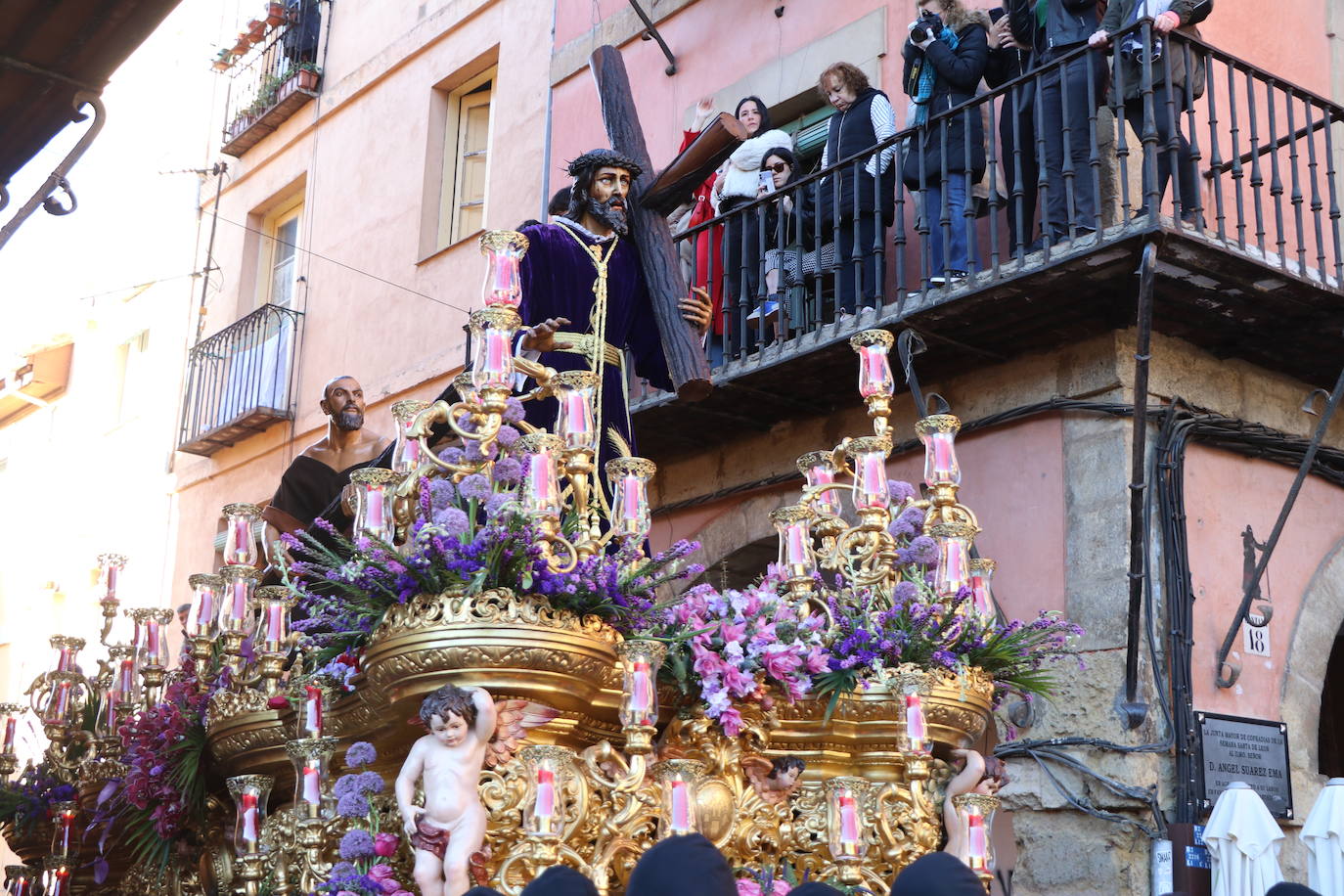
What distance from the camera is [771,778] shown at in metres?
5.34

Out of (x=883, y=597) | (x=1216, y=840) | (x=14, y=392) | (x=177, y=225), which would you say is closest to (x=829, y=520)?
(x=883, y=597)

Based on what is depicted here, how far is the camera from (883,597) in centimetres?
565

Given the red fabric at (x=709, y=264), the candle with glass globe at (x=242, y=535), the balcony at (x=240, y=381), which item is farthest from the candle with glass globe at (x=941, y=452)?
the balcony at (x=240, y=381)

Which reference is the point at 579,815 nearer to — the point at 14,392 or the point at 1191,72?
the point at 1191,72

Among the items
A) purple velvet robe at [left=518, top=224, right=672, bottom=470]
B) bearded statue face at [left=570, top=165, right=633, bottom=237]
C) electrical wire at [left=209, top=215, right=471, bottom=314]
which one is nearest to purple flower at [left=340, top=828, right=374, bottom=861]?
purple velvet robe at [left=518, top=224, right=672, bottom=470]

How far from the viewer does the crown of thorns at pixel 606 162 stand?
20.4 ft

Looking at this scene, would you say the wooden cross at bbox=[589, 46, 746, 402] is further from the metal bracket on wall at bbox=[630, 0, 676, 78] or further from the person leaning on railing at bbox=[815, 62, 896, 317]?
the metal bracket on wall at bbox=[630, 0, 676, 78]

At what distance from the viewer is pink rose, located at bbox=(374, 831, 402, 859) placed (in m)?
4.84

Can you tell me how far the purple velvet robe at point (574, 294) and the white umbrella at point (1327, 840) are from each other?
3.23m

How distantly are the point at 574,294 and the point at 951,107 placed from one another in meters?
3.24

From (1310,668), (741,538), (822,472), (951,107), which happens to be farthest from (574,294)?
(1310,668)

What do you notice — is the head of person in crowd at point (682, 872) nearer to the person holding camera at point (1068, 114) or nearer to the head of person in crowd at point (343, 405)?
the head of person in crowd at point (343, 405)

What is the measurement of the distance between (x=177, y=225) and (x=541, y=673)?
43.6ft

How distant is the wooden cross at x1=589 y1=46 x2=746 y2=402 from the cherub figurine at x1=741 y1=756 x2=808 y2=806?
1253 millimetres
